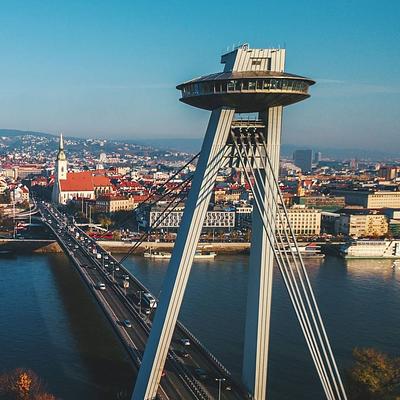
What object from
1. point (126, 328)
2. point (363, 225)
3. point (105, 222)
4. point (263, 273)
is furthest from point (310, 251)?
point (263, 273)

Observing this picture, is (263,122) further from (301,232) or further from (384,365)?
(301,232)

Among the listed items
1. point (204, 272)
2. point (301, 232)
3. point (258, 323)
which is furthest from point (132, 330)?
point (301, 232)

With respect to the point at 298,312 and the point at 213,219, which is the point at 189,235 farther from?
the point at 213,219

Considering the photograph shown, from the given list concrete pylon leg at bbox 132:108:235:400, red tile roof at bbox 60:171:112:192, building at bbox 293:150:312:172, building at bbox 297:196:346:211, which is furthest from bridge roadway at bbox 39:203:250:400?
building at bbox 293:150:312:172

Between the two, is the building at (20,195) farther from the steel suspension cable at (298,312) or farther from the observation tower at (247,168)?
the steel suspension cable at (298,312)

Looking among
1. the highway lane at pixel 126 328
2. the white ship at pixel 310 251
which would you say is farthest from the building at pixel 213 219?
the highway lane at pixel 126 328

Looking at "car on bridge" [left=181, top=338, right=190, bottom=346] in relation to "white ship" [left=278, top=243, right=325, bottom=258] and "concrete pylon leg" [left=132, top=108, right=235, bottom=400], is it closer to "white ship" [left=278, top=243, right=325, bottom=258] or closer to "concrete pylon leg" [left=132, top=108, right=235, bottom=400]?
"concrete pylon leg" [left=132, top=108, right=235, bottom=400]
